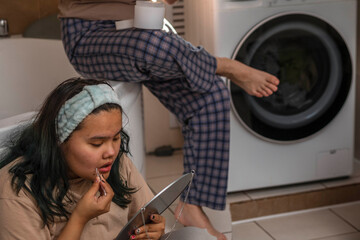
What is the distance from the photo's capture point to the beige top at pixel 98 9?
1.87 metres

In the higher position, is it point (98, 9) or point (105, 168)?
point (98, 9)

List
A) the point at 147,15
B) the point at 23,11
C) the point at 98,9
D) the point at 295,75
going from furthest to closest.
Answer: the point at 23,11
the point at 295,75
the point at 98,9
the point at 147,15

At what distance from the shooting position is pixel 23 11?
263 cm

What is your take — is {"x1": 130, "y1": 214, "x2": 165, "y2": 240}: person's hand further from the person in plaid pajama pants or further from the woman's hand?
the person in plaid pajama pants

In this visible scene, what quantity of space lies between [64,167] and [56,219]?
106 millimetres

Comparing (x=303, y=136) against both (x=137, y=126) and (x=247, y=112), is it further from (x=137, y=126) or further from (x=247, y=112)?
(x=137, y=126)

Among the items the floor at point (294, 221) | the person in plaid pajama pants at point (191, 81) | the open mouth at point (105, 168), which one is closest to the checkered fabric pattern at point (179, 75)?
the person in plaid pajama pants at point (191, 81)

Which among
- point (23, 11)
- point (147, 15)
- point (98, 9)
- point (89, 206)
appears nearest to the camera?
point (89, 206)

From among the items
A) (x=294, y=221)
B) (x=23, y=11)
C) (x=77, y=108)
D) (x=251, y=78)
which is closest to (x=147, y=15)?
(x=251, y=78)

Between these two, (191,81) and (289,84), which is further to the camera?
(289,84)

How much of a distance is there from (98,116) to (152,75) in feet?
2.15

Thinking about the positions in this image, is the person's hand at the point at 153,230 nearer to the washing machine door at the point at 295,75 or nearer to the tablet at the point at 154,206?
the tablet at the point at 154,206

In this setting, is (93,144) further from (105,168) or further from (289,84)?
(289,84)

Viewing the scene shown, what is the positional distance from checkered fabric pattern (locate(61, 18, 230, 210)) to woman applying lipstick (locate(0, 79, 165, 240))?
51cm
